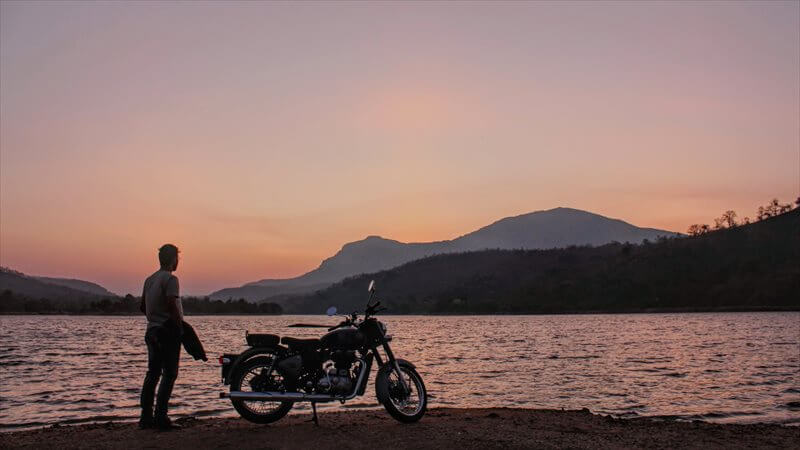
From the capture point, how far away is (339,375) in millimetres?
11297

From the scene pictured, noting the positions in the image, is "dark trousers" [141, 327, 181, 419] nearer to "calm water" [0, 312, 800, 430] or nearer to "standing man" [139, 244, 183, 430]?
"standing man" [139, 244, 183, 430]

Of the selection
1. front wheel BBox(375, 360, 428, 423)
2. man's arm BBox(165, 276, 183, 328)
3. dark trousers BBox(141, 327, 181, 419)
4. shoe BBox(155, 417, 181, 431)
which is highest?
man's arm BBox(165, 276, 183, 328)

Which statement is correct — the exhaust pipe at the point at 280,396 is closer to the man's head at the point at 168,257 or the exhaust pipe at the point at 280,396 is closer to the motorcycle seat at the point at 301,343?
the motorcycle seat at the point at 301,343

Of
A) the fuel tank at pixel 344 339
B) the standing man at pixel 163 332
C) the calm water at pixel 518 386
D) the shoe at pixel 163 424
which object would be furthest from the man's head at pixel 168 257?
the calm water at pixel 518 386

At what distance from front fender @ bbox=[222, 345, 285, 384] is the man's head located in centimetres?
174

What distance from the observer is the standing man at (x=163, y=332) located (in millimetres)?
10922

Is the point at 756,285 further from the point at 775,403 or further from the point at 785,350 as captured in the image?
the point at 775,403

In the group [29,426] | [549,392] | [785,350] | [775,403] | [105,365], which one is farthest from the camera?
[785,350]

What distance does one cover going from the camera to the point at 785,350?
4384 centimetres

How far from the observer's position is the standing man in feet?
35.8

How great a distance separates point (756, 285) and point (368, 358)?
628 feet

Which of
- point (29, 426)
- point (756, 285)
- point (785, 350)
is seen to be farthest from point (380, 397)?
point (756, 285)

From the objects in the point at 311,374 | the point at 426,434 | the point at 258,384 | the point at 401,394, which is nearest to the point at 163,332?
the point at 258,384

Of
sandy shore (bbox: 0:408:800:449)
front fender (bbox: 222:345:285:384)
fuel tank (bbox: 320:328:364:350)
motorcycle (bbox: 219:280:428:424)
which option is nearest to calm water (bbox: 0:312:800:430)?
sandy shore (bbox: 0:408:800:449)
